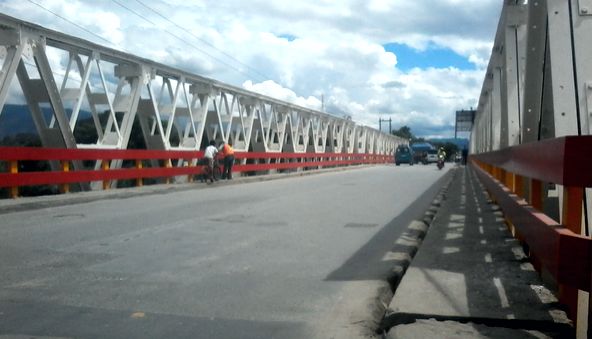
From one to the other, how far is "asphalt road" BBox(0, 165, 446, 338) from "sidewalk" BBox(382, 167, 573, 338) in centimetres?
46

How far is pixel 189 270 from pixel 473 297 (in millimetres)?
2804

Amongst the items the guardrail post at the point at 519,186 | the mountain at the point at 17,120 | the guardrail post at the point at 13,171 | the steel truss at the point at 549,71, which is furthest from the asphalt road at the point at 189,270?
the mountain at the point at 17,120

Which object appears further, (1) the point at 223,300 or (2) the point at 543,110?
(2) the point at 543,110

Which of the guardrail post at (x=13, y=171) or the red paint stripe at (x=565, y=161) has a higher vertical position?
the red paint stripe at (x=565, y=161)

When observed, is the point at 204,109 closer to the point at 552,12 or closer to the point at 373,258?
the point at 373,258

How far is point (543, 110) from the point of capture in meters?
6.95

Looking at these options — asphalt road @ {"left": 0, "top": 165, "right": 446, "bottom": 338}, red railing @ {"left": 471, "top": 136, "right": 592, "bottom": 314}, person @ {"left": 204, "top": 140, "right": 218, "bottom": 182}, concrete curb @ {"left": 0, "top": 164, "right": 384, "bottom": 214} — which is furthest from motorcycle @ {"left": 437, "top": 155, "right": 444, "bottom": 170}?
red railing @ {"left": 471, "top": 136, "right": 592, "bottom": 314}

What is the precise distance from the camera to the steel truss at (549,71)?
17.7ft

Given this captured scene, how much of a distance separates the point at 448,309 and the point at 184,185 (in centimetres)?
1548

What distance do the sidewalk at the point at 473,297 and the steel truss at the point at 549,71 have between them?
61 centimetres

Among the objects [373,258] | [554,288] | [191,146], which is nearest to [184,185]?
[191,146]

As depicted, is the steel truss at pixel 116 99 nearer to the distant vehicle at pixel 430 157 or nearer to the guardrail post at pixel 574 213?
the guardrail post at pixel 574 213

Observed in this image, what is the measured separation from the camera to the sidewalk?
4297 millimetres

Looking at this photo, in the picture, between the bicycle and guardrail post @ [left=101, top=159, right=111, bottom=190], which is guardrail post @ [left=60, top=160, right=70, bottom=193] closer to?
guardrail post @ [left=101, top=159, right=111, bottom=190]
